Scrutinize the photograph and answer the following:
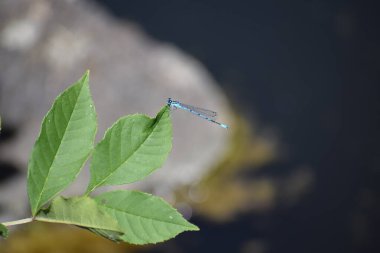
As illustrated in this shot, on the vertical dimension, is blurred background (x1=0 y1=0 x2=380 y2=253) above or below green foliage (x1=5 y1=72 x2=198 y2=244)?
above

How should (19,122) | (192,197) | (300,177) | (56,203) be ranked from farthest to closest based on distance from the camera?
1. (300,177)
2. (192,197)
3. (19,122)
4. (56,203)

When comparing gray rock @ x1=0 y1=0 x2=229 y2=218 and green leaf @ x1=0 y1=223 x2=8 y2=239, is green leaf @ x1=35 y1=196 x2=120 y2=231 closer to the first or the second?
green leaf @ x1=0 y1=223 x2=8 y2=239

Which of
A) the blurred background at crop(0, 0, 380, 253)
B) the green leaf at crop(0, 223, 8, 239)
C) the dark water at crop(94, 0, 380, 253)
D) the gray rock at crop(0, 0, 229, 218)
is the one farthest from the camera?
the dark water at crop(94, 0, 380, 253)

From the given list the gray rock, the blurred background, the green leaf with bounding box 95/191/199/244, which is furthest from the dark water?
the green leaf with bounding box 95/191/199/244

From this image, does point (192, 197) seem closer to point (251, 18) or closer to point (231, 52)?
point (231, 52)

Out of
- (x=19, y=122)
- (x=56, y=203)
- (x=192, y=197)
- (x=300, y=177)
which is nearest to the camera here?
(x=56, y=203)

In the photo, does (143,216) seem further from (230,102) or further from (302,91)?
(302,91)

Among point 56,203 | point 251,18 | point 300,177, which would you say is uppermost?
point 251,18

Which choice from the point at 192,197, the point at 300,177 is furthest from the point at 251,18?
the point at 192,197
